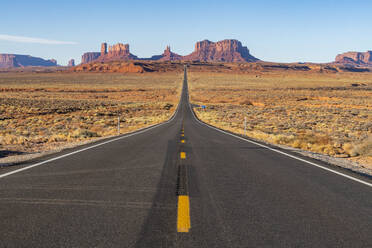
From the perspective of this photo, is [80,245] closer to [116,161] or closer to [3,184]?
[3,184]

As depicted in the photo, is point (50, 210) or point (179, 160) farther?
point (179, 160)

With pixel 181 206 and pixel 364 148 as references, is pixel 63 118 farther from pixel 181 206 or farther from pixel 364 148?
pixel 181 206

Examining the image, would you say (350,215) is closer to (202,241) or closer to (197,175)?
(202,241)

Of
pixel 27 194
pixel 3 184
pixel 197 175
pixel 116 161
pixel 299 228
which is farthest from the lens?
pixel 116 161

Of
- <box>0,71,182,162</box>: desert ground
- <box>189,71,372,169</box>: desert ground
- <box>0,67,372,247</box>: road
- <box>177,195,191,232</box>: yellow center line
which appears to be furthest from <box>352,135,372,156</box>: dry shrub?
<box>0,71,182,162</box>: desert ground

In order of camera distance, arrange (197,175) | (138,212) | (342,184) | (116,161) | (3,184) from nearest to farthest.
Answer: (138,212)
(3,184)
(342,184)
(197,175)
(116,161)

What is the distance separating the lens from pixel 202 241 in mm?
3523

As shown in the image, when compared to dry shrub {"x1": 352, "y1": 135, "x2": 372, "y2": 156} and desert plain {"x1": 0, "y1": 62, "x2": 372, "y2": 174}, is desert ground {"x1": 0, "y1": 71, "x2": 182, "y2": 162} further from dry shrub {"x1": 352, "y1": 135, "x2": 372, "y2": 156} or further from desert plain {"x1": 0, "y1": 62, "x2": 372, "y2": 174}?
dry shrub {"x1": 352, "y1": 135, "x2": 372, "y2": 156}

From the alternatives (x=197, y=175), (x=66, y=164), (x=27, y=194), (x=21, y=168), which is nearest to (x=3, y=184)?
(x=27, y=194)

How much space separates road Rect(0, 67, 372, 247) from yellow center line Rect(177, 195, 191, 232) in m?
0.01

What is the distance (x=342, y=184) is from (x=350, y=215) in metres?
2.17

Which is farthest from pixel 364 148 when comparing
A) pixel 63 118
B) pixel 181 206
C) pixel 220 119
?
pixel 63 118

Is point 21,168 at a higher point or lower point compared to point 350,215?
lower

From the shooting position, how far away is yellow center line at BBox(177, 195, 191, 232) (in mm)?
3932
